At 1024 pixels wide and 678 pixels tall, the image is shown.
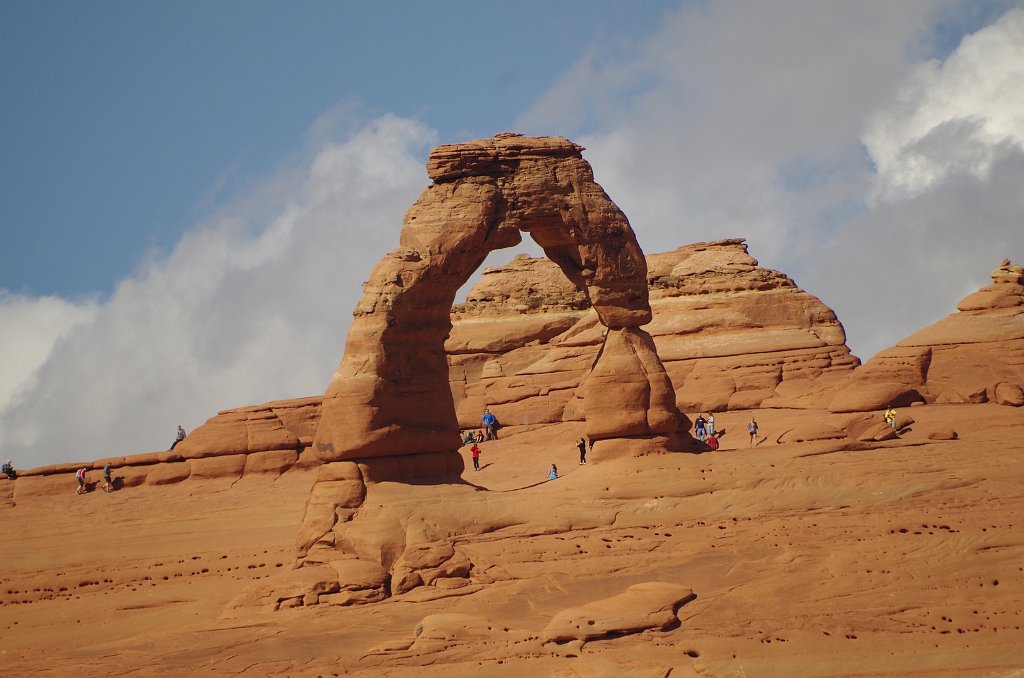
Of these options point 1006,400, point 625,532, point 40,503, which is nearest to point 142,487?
point 40,503

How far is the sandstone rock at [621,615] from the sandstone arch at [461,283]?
4.23 metres

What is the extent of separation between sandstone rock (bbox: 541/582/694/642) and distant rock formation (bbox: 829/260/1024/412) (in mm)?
14862

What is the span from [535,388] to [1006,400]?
13232 mm

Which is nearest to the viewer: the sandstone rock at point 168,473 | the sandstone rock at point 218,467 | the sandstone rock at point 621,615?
the sandstone rock at point 621,615

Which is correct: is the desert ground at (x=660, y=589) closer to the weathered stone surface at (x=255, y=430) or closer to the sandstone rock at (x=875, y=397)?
the sandstone rock at (x=875, y=397)

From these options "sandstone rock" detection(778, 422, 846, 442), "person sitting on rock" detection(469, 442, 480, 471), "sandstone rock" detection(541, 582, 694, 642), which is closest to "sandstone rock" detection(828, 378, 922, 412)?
"person sitting on rock" detection(469, 442, 480, 471)

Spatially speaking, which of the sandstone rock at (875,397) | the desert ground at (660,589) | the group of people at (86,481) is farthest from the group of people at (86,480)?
the sandstone rock at (875,397)

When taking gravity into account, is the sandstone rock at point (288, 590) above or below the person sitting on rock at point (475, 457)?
below

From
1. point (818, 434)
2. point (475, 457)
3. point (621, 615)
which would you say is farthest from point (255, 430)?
point (621, 615)

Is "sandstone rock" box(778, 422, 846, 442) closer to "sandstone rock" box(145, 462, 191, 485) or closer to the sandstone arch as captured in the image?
the sandstone arch

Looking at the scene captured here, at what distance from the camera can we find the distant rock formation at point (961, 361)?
32062mm

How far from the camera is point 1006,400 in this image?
3106cm

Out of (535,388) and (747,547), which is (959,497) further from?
(535,388)

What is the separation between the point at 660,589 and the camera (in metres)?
18.6
